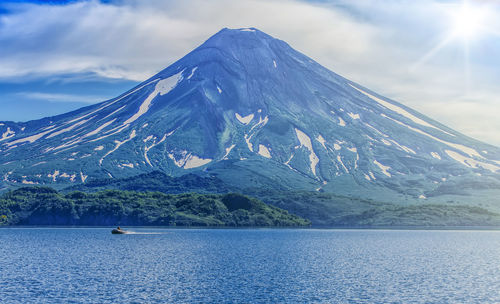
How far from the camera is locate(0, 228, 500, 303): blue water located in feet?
211

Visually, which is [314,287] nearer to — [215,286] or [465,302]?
[215,286]

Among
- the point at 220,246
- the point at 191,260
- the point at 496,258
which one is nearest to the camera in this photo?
the point at 191,260

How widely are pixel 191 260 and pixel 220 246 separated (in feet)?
114

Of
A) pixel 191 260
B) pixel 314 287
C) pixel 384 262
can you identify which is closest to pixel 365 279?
pixel 314 287

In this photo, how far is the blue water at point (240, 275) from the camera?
211 feet

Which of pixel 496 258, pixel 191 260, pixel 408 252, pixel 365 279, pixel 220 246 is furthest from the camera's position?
pixel 220 246

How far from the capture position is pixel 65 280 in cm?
7438

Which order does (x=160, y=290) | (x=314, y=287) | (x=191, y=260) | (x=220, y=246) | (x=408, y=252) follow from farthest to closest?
1. (x=220, y=246)
2. (x=408, y=252)
3. (x=191, y=260)
4. (x=314, y=287)
5. (x=160, y=290)

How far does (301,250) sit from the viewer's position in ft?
427

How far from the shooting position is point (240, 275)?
271 ft

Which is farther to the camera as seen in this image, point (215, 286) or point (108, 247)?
point (108, 247)

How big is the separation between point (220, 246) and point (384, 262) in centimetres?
4515

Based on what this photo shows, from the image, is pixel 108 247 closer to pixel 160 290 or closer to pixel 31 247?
pixel 31 247

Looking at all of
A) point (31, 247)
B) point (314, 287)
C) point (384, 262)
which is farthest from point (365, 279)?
point (31, 247)
